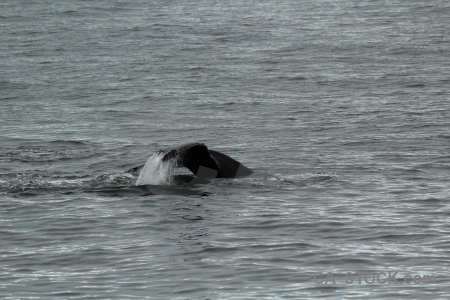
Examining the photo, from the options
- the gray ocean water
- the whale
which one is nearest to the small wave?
the gray ocean water

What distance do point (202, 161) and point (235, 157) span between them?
424 cm

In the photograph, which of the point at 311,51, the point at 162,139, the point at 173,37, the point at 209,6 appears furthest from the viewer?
the point at 209,6

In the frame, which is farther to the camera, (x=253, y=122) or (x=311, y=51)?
(x=311, y=51)

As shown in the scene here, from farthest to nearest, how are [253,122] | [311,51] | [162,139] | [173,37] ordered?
[173,37], [311,51], [253,122], [162,139]

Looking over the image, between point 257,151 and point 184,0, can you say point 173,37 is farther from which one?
point 257,151

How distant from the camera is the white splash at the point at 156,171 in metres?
14.8

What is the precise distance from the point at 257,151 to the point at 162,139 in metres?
2.83

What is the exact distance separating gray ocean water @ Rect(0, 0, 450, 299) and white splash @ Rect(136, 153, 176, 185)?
0.18 meters

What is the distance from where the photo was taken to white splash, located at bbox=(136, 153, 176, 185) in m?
14.8

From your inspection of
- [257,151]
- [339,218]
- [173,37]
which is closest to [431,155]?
[257,151]

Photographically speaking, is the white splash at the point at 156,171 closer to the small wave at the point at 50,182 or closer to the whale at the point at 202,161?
the whale at the point at 202,161

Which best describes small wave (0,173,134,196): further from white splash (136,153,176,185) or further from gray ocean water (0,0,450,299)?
white splash (136,153,176,185)

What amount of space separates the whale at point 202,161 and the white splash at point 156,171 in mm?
117

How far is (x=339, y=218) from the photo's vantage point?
13844 millimetres
